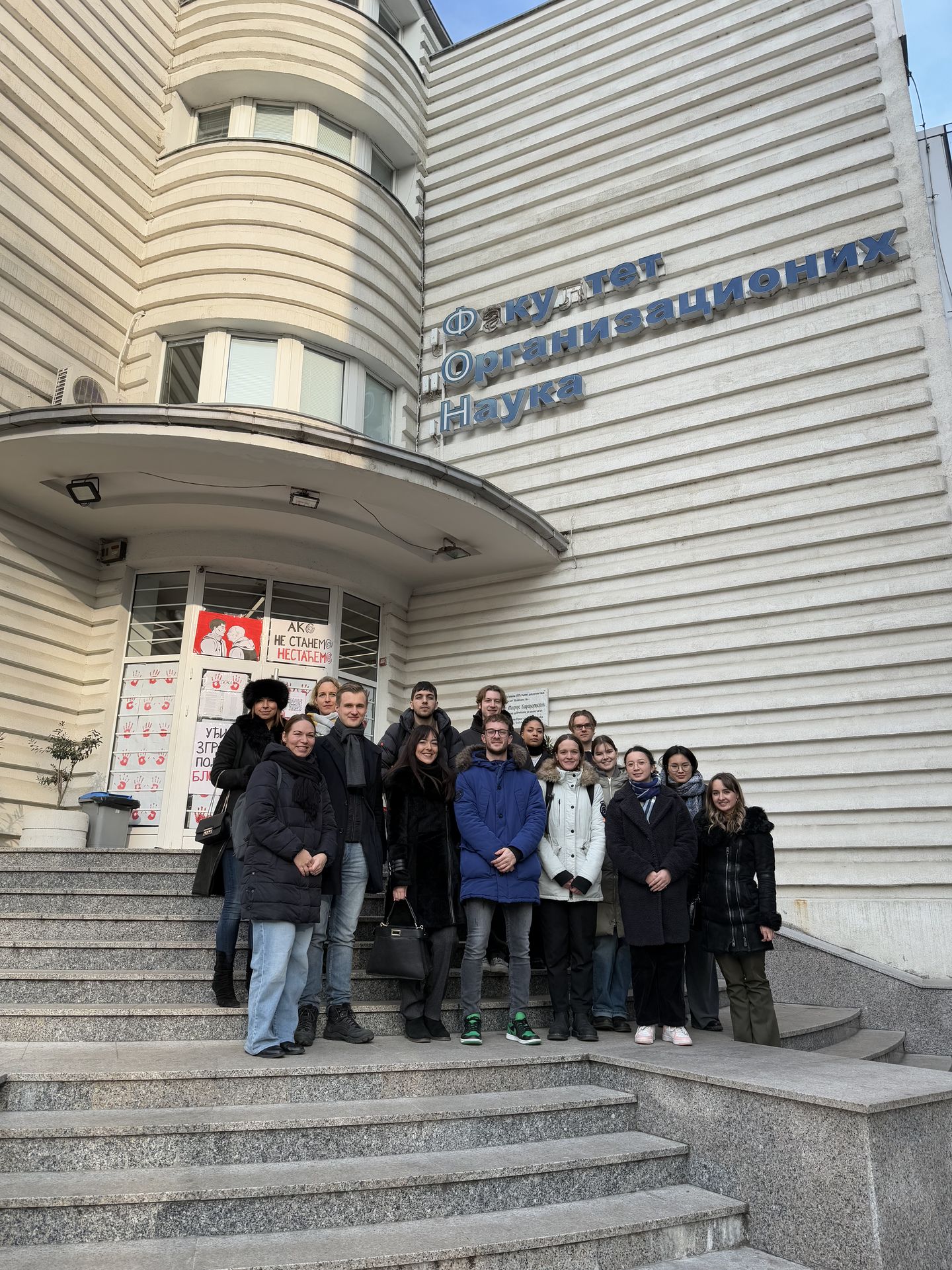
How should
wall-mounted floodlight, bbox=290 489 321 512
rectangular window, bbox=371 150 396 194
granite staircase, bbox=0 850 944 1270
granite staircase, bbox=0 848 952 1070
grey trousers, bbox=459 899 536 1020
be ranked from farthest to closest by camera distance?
rectangular window, bbox=371 150 396 194, wall-mounted floodlight, bbox=290 489 321 512, grey trousers, bbox=459 899 536 1020, granite staircase, bbox=0 848 952 1070, granite staircase, bbox=0 850 944 1270

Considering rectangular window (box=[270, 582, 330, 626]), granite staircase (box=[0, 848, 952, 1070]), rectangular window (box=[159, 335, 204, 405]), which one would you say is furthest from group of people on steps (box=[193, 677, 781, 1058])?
rectangular window (box=[159, 335, 204, 405])

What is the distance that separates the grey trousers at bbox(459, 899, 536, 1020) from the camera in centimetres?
516

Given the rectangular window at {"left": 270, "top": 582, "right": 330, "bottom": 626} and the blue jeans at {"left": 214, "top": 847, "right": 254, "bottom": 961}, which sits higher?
the rectangular window at {"left": 270, "top": 582, "right": 330, "bottom": 626}

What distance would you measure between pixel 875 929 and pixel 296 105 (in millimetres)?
12074

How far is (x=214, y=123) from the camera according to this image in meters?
12.3

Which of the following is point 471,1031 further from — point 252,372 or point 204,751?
point 252,372

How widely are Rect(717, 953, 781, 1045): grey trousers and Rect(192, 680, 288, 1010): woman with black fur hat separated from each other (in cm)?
292

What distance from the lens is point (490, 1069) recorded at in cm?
449

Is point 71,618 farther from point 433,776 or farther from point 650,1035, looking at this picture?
point 650,1035

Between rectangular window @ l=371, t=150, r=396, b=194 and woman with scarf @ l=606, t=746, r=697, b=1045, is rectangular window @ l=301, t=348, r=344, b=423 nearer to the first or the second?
rectangular window @ l=371, t=150, r=396, b=194

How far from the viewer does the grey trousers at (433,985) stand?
5.10 meters

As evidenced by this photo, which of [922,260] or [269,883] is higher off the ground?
[922,260]

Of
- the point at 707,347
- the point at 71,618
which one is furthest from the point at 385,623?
the point at 707,347

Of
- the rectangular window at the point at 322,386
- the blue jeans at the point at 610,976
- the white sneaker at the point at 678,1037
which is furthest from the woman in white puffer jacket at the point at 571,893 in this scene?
the rectangular window at the point at 322,386
